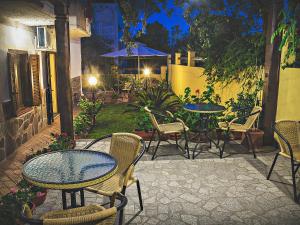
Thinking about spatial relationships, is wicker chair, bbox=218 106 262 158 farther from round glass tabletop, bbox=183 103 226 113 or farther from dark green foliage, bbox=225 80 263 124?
dark green foliage, bbox=225 80 263 124

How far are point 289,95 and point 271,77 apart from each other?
0.52 m

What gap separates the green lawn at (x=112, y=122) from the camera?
26.3 feet

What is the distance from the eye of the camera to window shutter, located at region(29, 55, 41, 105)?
23.7 ft

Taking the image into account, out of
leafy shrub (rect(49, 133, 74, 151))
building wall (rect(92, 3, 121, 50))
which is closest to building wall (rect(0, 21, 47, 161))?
leafy shrub (rect(49, 133, 74, 151))

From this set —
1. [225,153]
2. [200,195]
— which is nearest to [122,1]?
[225,153]

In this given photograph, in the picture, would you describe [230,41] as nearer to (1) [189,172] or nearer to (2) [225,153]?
(2) [225,153]

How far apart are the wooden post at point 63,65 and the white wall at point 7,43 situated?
3.74ft

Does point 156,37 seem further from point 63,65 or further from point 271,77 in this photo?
point 63,65

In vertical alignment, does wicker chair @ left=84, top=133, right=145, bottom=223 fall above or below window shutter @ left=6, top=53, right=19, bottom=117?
below

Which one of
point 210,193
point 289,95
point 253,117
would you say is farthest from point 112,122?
point 210,193

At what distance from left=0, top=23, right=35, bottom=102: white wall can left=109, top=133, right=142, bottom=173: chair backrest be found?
3.15m

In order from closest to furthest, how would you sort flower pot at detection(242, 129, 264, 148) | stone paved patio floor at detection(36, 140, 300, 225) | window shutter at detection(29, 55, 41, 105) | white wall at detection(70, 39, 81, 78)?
stone paved patio floor at detection(36, 140, 300, 225), flower pot at detection(242, 129, 264, 148), window shutter at detection(29, 55, 41, 105), white wall at detection(70, 39, 81, 78)

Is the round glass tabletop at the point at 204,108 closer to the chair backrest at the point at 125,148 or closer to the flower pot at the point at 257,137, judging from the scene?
the flower pot at the point at 257,137

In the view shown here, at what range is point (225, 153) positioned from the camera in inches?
242
